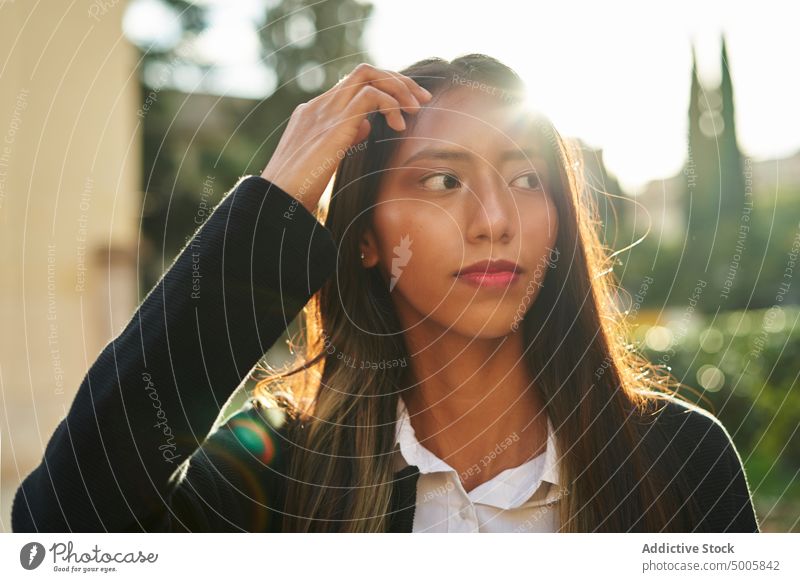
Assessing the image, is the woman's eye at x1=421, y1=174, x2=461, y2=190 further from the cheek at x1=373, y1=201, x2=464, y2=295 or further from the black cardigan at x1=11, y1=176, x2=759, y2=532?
the black cardigan at x1=11, y1=176, x2=759, y2=532

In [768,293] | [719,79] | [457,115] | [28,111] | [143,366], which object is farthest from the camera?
[768,293]

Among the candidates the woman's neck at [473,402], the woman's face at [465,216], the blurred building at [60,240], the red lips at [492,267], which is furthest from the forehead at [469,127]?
the blurred building at [60,240]

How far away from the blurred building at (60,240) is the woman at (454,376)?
0.77 m

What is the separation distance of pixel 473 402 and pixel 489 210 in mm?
241

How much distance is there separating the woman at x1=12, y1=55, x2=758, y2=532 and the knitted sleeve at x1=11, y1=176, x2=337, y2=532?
77mm

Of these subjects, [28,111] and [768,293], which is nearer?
[28,111]

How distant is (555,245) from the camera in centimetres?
101

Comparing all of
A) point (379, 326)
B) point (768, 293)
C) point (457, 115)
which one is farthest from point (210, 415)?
point (768, 293)

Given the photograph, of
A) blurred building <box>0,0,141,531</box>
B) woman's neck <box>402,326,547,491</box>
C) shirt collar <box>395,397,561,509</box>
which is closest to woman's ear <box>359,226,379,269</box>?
woman's neck <box>402,326,547,491</box>

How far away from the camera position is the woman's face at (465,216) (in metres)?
0.95
